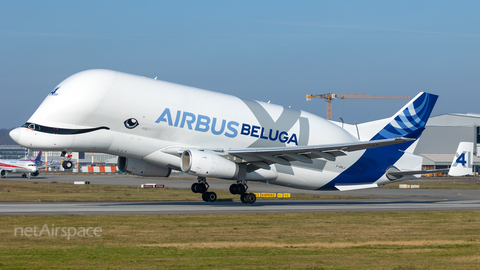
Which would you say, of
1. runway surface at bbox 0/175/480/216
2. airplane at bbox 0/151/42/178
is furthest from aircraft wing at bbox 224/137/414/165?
airplane at bbox 0/151/42/178

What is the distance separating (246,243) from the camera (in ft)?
57.0

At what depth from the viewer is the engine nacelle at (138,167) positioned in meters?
33.7

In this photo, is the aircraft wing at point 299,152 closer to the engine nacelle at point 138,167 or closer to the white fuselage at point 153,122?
the white fuselage at point 153,122

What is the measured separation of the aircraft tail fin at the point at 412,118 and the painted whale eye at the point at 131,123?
18.6 meters

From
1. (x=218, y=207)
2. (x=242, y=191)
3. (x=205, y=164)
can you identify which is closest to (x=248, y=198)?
(x=242, y=191)

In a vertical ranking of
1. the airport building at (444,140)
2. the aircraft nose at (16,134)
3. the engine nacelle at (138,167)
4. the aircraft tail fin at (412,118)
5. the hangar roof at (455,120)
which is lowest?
the engine nacelle at (138,167)

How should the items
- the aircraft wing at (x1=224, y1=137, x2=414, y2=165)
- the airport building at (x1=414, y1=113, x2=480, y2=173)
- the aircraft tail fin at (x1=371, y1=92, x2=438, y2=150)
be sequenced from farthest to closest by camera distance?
the airport building at (x1=414, y1=113, x2=480, y2=173) → the aircraft tail fin at (x1=371, y1=92, x2=438, y2=150) → the aircraft wing at (x1=224, y1=137, x2=414, y2=165)

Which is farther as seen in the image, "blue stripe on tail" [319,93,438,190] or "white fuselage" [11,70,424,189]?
"blue stripe on tail" [319,93,438,190]

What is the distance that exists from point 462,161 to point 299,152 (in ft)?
46.8

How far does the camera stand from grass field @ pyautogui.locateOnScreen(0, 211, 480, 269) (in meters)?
13.8

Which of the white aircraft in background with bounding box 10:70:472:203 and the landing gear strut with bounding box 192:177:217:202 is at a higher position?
the white aircraft in background with bounding box 10:70:472:203

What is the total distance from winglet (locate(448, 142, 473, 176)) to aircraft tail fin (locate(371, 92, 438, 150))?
3.25 m

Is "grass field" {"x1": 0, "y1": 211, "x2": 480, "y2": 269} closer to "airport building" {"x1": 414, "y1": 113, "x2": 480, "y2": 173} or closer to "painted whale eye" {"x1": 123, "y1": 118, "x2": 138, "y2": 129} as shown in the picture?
"painted whale eye" {"x1": 123, "y1": 118, "x2": 138, "y2": 129}

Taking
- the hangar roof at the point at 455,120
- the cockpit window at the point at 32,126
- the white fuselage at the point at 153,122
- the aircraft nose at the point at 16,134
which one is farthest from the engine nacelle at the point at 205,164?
the hangar roof at the point at 455,120
